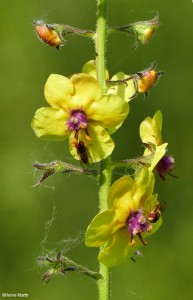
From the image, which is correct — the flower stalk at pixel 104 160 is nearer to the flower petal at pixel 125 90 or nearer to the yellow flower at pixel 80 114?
the yellow flower at pixel 80 114

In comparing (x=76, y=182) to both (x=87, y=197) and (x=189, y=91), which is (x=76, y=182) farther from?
(x=189, y=91)

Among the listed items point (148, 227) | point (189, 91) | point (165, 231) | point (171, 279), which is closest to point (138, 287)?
point (171, 279)

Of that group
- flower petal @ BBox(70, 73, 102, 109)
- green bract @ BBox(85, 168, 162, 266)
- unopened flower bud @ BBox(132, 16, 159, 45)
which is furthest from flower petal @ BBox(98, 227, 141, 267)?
unopened flower bud @ BBox(132, 16, 159, 45)

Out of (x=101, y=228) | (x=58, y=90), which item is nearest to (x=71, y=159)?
(x=58, y=90)

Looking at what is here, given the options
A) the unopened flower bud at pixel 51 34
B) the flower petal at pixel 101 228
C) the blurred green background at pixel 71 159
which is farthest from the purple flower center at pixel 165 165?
the blurred green background at pixel 71 159

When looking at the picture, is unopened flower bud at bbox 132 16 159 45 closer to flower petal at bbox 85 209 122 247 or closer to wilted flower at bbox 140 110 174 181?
wilted flower at bbox 140 110 174 181

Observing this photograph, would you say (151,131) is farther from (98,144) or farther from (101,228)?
(101,228)
